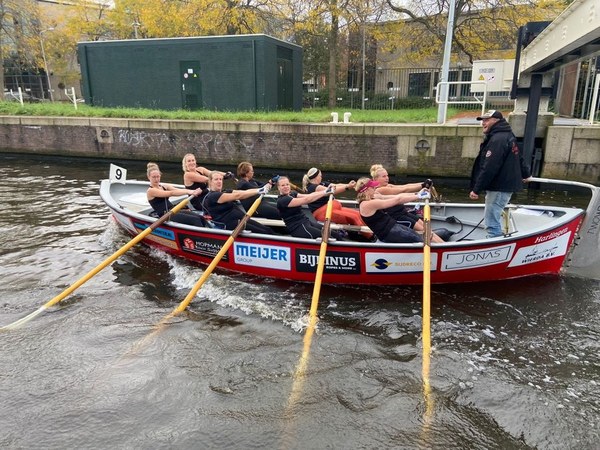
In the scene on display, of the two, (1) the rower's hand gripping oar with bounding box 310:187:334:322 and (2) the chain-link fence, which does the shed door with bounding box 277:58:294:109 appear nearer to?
(2) the chain-link fence

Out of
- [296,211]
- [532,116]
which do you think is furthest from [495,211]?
[532,116]

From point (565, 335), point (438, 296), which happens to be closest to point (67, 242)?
point (438, 296)

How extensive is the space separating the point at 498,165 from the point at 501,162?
0.06 m

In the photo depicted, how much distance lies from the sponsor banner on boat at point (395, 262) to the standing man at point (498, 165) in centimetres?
130

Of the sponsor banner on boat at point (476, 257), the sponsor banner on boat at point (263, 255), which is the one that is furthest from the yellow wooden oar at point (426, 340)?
the sponsor banner on boat at point (263, 255)

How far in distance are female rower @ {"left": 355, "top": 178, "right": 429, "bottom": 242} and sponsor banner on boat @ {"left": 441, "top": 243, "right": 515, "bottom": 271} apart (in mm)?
495

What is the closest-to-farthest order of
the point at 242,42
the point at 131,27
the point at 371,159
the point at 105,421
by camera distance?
the point at 105,421 → the point at 371,159 → the point at 242,42 → the point at 131,27

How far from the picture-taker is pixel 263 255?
7047mm

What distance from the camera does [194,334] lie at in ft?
19.0

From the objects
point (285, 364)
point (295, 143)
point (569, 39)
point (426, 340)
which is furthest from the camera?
point (295, 143)

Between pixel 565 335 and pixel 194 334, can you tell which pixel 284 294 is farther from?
pixel 565 335

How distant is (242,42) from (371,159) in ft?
25.7

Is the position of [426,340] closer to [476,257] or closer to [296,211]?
[476,257]

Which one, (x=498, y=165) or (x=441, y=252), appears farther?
(x=498, y=165)
